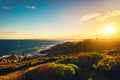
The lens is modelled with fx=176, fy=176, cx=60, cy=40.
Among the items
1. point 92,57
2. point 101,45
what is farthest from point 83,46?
point 92,57

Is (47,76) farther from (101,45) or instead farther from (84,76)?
(101,45)

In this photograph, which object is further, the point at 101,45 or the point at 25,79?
the point at 101,45

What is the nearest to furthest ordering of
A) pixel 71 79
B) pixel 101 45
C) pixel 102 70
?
pixel 71 79 → pixel 102 70 → pixel 101 45

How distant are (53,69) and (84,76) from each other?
4.08m

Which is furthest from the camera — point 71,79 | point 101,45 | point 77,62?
point 101,45

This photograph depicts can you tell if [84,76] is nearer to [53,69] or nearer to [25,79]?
[53,69]

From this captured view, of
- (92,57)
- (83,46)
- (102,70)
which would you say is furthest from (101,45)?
(102,70)

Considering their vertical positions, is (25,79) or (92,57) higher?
(92,57)

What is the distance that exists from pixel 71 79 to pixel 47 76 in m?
3.03

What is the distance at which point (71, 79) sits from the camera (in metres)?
21.9

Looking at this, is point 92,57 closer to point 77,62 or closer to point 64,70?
point 77,62

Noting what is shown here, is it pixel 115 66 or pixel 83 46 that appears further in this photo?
pixel 83 46

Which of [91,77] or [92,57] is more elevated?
[92,57]

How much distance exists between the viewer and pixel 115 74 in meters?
22.5
